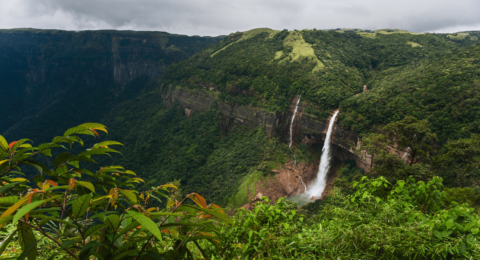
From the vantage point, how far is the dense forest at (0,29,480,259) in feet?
4.03

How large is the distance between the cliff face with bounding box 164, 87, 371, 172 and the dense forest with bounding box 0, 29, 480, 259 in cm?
26

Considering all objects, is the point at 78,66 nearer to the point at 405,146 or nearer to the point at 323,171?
Answer: the point at 323,171

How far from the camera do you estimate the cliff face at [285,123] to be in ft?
83.4

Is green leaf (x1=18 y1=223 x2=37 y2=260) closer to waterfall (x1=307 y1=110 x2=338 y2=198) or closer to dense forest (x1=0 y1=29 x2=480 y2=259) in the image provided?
dense forest (x1=0 y1=29 x2=480 y2=259)

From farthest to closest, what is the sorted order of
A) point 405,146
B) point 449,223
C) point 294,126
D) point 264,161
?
1. point 294,126
2. point 264,161
3. point 405,146
4. point 449,223

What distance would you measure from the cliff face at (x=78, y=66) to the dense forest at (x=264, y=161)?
693 inches

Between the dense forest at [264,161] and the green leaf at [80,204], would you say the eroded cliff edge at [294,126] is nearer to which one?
the dense forest at [264,161]

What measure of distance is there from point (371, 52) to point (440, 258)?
169ft

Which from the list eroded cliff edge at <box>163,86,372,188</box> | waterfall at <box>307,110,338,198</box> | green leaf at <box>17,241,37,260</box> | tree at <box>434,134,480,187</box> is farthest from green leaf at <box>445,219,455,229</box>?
waterfall at <box>307,110,338,198</box>

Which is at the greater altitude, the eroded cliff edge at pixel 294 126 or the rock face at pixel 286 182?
the eroded cliff edge at pixel 294 126

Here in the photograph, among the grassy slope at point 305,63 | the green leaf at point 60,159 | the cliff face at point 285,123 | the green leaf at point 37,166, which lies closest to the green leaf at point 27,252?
the green leaf at point 37,166

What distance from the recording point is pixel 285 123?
31781 millimetres

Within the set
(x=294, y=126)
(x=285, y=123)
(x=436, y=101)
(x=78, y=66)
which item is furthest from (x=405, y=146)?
(x=78, y=66)

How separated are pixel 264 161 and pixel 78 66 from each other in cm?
10303
